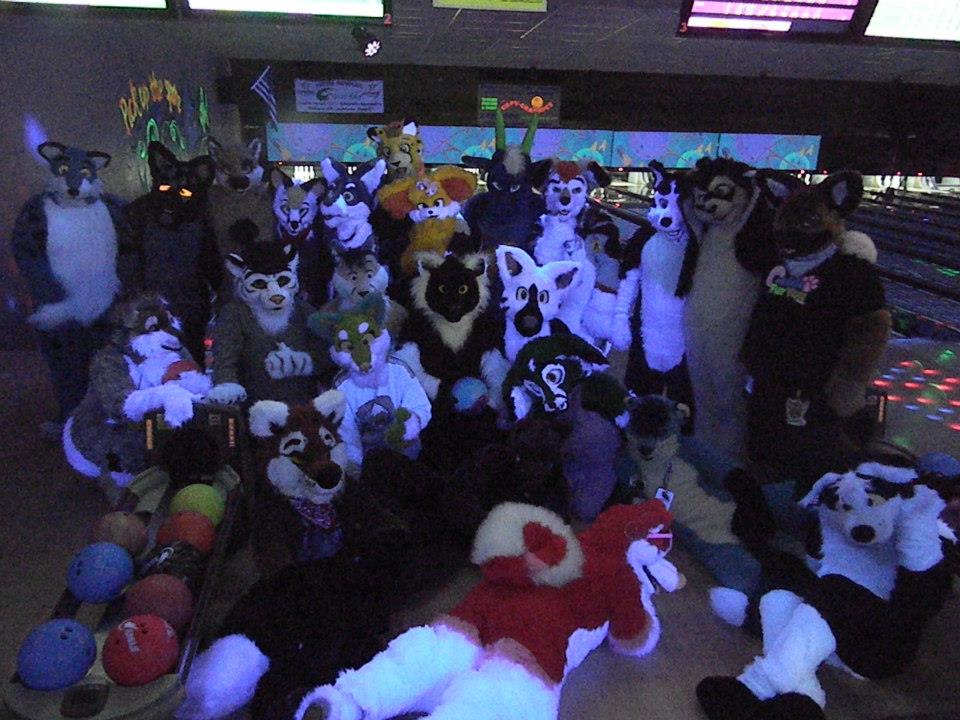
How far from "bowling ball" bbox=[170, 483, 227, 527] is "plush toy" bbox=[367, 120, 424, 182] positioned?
187cm

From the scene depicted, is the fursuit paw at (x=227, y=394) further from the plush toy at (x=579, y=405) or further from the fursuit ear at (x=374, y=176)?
the fursuit ear at (x=374, y=176)

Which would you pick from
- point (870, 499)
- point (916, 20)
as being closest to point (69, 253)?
point (870, 499)

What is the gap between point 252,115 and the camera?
7297 mm

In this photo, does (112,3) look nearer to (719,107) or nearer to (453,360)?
(453,360)

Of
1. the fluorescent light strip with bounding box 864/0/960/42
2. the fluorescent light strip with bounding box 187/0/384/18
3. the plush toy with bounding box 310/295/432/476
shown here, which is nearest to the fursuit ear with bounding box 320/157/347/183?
the fluorescent light strip with bounding box 187/0/384/18

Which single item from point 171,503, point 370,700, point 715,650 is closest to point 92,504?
point 171,503

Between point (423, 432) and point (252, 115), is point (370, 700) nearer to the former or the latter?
point (423, 432)

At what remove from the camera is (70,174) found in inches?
106

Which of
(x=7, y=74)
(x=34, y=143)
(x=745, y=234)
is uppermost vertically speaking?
(x=7, y=74)

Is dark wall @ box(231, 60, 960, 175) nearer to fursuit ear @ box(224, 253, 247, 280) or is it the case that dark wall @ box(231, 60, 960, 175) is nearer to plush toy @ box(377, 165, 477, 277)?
plush toy @ box(377, 165, 477, 277)

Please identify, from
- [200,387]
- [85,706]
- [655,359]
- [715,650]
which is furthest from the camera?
[655,359]

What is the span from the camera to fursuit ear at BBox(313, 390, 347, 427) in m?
2.15

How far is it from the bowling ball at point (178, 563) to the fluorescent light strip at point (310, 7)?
2.19m

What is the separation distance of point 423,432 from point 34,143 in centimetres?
232
